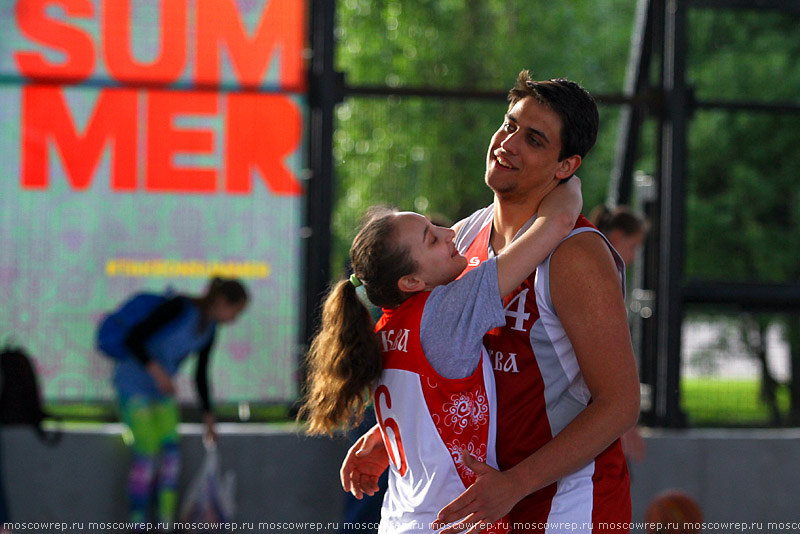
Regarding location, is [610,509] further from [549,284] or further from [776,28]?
[776,28]

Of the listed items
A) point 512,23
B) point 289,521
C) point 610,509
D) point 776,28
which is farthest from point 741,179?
point 610,509

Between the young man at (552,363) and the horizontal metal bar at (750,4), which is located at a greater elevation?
the horizontal metal bar at (750,4)

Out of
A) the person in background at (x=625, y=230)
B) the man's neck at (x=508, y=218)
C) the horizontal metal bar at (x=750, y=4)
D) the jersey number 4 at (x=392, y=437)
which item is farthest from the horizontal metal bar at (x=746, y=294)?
the jersey number 4 at (x=392, y=437)

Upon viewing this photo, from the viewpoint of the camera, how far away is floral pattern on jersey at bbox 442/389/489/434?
2471mm

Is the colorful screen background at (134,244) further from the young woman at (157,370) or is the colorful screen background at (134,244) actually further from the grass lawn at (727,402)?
the grass lawn at (727,402)

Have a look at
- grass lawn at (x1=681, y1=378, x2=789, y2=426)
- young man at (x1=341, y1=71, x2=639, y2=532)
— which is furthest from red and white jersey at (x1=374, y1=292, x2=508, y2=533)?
grass lawn at (x1=681, y1=378, x2=789, y2=426)

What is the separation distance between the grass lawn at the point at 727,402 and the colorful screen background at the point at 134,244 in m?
2.82

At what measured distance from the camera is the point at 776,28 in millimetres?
12609

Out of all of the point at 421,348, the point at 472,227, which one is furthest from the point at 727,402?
the point at 421,348

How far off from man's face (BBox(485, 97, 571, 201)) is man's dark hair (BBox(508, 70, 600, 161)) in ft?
0.06

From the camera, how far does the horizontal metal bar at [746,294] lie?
6.58 metres

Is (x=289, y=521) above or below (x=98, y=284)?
below

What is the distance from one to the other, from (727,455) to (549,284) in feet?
15.2

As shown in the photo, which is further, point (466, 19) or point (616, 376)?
point (466, 19)
